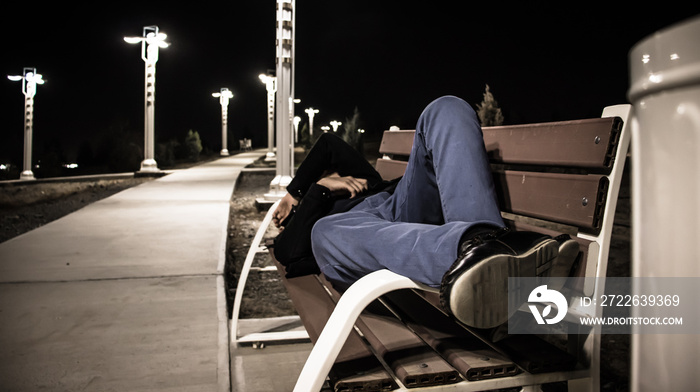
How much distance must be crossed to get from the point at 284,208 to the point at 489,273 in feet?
5.35

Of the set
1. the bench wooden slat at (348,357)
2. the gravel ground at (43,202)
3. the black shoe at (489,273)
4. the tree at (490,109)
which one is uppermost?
the tree at (490,109)

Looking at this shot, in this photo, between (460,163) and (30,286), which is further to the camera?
(30,286)

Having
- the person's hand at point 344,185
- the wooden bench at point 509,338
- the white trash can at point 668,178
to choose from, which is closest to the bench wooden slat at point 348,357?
the wooden bench at point 509,338

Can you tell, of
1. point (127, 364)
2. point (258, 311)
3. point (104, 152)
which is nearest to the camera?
point (127, 364)

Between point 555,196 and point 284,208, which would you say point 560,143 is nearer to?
point 555,196

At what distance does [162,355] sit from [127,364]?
0.61 feet

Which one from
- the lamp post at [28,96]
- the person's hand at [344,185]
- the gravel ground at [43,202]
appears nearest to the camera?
the person's hand at [344,185]

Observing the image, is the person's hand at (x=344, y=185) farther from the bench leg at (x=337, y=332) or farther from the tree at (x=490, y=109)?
the tree at (x=490, y=109)

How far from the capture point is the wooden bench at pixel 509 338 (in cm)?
126

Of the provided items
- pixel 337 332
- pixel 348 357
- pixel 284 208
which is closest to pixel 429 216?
pixel 348 357

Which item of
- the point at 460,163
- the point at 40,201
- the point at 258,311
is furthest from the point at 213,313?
the point at 40,201

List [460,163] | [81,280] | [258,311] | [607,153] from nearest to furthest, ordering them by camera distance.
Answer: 1. [607,153]
2. [460,163]
3. [258,311]
4. [81,280]

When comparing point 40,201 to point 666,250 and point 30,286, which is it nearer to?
point 30,286

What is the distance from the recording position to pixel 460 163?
1585mm
